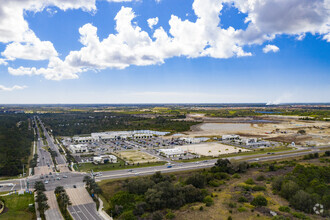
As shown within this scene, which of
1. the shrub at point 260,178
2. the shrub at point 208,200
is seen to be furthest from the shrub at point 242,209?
the shrub at point 260,178

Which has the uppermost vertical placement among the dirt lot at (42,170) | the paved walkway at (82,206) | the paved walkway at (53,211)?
the paved walkway at (82,206)

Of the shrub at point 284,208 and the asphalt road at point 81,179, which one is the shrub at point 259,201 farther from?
the asphalt road at point 81,179

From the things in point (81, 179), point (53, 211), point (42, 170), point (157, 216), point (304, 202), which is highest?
Answer: point (304, 202)

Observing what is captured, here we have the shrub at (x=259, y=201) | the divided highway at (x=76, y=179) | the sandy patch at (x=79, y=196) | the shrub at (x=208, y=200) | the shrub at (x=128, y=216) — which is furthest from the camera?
the sandy patch at (x=79, y=196)

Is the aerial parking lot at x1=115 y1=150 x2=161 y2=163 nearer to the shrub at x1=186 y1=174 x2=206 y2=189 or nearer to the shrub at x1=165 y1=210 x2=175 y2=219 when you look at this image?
the shrub at x1=186 y1=174 x2=206 y2=189

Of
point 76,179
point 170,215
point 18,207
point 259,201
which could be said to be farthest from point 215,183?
point 18,207

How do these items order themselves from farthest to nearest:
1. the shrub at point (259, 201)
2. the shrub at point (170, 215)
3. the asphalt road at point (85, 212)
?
the shrub at point (259, 201)
the asphalt road at point (85, 212)
the shrub at point (170, 215)

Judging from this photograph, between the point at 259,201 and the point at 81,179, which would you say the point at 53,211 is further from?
the point at 259,201

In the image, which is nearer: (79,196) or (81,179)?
(79,196)
